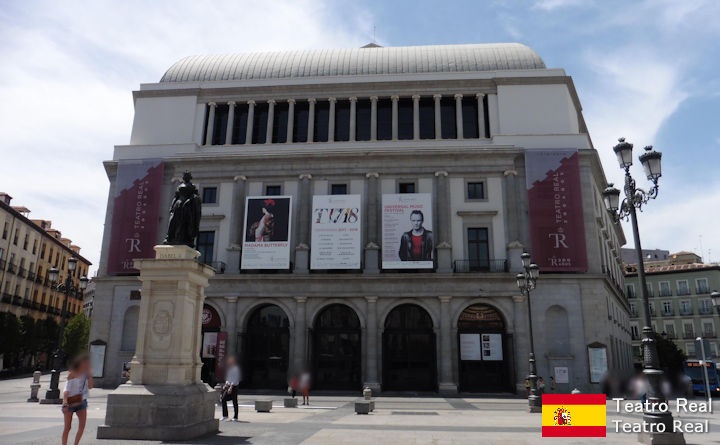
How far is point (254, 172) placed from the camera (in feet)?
119

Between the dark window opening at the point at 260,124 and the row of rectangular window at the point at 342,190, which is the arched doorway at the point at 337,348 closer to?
the row of rectangular window at the point at 342,190

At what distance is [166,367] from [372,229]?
23.0 meters

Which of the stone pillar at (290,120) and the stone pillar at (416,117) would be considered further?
the stone pillar at (290,120)

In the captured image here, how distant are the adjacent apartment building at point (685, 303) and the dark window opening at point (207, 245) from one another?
182ft

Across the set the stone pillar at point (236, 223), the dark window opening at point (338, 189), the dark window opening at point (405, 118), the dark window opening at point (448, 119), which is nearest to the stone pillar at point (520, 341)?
the dark window opening at point (448, 119)

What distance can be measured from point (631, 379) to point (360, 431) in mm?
12721

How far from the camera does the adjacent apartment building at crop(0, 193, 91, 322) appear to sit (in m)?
53.6

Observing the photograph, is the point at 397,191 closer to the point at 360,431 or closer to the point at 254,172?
the point at 254,172

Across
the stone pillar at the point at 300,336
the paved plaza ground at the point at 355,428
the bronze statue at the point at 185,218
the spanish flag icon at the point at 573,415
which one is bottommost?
the paved plaza ground at the point at 355,428

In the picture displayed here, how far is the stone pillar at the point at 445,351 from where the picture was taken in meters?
30.7

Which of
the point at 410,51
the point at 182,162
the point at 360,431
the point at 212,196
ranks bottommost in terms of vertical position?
the point at 360,431

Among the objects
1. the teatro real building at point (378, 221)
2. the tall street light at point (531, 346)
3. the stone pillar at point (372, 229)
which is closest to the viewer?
the tall street light at point (531, 346)

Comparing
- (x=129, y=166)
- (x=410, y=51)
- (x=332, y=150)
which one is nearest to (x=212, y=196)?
(x=129, y=166)

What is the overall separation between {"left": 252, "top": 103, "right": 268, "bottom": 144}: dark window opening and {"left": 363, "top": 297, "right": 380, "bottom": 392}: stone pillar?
15.0 metres
